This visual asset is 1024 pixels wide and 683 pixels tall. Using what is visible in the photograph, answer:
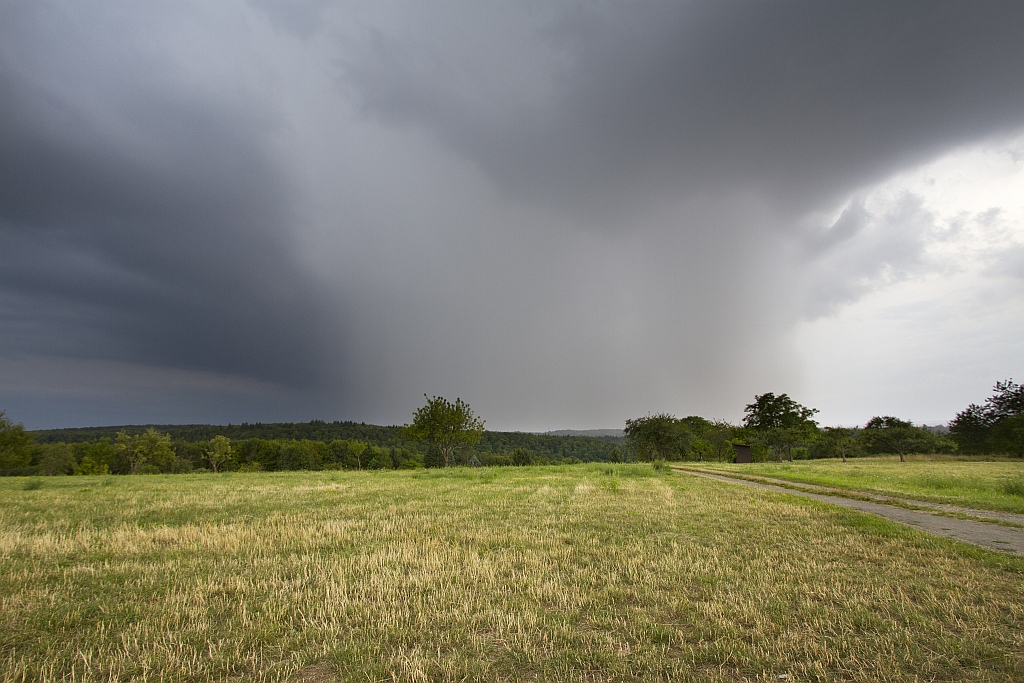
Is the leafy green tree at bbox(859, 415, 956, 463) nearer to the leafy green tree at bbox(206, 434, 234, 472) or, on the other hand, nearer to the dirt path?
the dirt path

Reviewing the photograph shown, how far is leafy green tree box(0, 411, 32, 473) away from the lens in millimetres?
62156

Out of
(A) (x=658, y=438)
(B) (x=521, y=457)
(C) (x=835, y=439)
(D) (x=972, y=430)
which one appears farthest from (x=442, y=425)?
(D) (x=972, y=430)

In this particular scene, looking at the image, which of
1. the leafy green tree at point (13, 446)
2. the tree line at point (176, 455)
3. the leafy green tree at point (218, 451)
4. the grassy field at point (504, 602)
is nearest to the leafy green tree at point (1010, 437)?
the tree line at point (176, 455)

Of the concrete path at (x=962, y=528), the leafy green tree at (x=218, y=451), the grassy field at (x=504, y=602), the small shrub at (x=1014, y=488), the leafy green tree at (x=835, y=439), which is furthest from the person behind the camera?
the leafy green tree at (x=218, y=451)

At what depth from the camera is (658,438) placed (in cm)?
7719

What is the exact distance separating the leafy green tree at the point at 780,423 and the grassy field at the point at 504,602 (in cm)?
7845

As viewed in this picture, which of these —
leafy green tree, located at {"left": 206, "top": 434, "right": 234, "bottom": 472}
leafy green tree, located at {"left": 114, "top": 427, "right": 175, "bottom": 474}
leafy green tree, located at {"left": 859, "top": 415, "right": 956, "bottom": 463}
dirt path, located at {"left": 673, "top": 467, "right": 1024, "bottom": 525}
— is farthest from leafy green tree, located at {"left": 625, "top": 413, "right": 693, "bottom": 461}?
leafy green tree, located at {"left": 114, "top": 427, "right": 175, "bottom": 474}

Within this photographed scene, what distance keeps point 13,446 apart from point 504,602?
95.4 m

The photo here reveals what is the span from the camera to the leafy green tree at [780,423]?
79688 mm

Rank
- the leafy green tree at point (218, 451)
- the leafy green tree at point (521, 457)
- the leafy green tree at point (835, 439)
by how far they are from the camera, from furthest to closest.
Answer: the leafy green tree at point (521, 457) → the leafy green tree at point (218, 451) → the leafy green tree at point (835, 439)

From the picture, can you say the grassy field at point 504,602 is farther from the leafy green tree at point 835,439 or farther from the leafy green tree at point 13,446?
the leafy green tree at point 835,439

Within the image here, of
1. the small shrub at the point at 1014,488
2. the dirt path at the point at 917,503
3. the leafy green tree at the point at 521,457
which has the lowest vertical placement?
the leafy green tree at the point at 521,457

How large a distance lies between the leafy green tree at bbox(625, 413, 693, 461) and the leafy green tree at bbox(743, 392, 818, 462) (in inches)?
631

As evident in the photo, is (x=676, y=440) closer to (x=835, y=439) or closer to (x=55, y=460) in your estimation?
(x=835, y=439)
